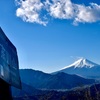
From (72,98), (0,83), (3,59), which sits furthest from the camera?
(72,98)

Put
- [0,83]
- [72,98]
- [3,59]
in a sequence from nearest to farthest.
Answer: [3,59] → [0,83] → [72,98]

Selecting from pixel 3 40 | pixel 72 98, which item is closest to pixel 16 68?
pixel 3 40

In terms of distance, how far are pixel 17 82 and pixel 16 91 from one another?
166800 millimetres

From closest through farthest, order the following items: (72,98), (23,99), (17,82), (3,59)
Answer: (3,59)
(17,82)
(72,98)
(23,99)

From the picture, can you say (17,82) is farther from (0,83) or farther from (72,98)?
(72,98)

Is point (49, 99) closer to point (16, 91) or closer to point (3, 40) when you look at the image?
point (16, 91)

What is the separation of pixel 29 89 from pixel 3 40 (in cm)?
17736

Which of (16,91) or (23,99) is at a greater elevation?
(16,91)

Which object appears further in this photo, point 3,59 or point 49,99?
point 49,99

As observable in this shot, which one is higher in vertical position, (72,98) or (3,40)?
(72,98)

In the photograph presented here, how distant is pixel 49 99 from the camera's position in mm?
141000

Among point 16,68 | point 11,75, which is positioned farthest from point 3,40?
point 16,68

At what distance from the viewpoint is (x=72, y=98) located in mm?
125188

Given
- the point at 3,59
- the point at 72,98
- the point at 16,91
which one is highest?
the point at 16,91
